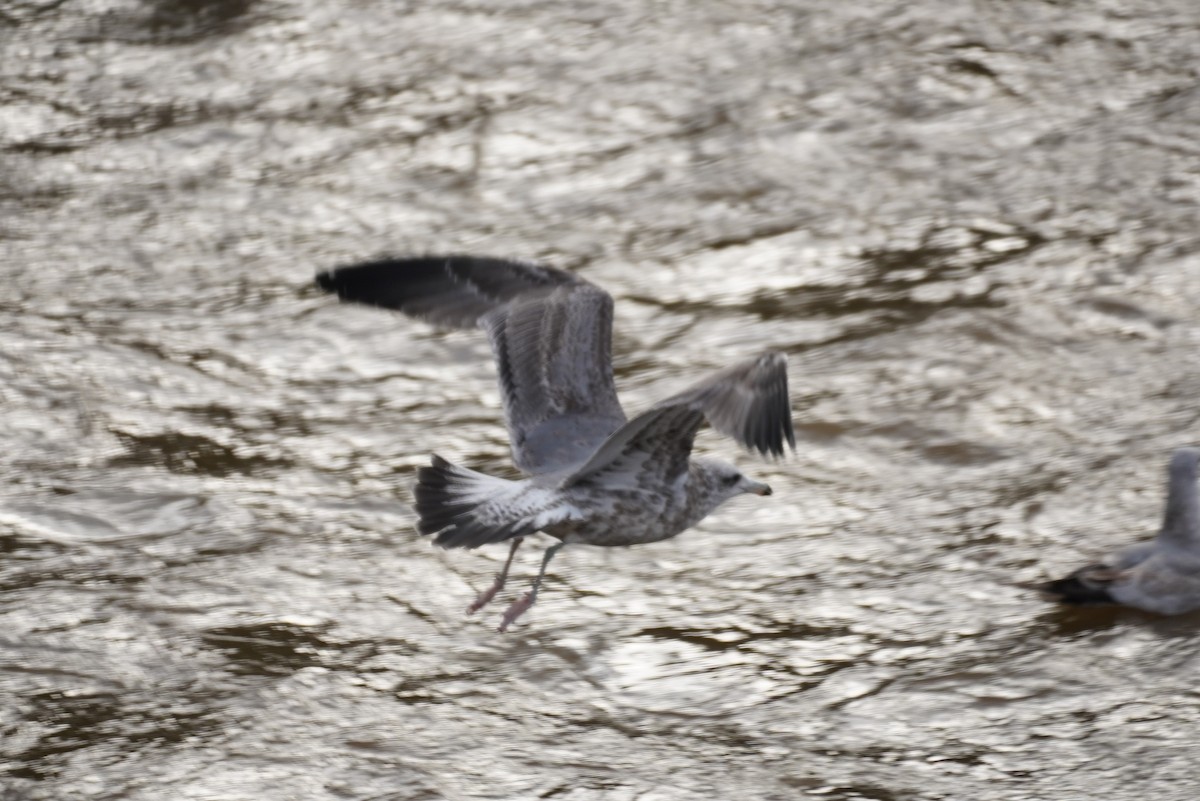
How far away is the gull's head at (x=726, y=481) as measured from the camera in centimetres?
575

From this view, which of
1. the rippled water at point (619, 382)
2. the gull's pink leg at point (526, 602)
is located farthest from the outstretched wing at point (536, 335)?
the rippled water at point (619, 382)

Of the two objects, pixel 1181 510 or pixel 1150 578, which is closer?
pixel 1150 578

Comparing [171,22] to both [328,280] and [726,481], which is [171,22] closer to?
[328,280]

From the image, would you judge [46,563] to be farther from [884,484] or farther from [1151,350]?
[1151,350]

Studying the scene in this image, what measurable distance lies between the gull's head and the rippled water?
1.95 ft

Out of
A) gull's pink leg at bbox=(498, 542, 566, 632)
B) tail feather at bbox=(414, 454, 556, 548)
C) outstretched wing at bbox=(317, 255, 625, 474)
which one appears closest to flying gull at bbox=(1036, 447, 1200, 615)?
outstretched wing at bbox=(317, 255, 625, 474)

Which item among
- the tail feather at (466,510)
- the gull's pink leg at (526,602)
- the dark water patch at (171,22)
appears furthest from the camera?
the dark water patch at (171,22)

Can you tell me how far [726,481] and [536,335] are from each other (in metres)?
0.73

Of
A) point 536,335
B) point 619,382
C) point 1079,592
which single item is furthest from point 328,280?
point 1079,592

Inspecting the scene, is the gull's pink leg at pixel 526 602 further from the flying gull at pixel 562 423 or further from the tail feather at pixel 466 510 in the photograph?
the tail feather at pixel 466 510

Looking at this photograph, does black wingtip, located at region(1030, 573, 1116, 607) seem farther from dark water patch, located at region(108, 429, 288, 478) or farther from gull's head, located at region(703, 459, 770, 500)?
dark water patch, located at region(108, 429, 288, 478)

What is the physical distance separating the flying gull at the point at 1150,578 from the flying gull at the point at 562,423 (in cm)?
107

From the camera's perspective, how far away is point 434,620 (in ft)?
21.1

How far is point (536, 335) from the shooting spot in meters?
5.81
